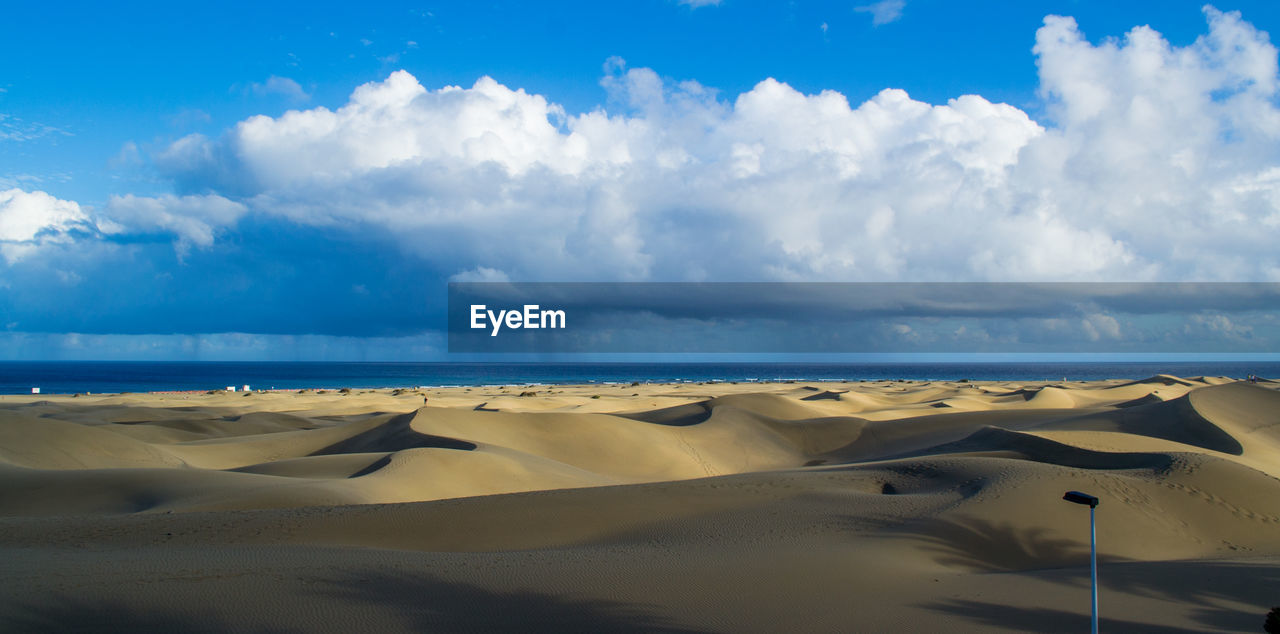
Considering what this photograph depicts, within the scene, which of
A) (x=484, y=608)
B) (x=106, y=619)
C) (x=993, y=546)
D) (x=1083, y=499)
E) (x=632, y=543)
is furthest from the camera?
(x=993, y=546)

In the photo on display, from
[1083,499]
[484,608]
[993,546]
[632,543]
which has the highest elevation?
[1083,499]

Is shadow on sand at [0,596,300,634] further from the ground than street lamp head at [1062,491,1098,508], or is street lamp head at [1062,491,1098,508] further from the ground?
street lamp head at [1062,491,1098,508]

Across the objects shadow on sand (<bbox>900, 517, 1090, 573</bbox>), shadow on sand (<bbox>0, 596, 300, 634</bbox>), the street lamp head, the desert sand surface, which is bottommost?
shadow on sand (<bbox>900, 517, 1090, 573</bbox>)

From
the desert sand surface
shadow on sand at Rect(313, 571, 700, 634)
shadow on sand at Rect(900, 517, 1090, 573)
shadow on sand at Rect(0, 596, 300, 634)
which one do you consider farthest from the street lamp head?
shadow on sand at Rect(0, 596, 300, 634)

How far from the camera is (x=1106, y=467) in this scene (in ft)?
40.7

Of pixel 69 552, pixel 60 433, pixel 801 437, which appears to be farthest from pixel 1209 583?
pixel 60 433

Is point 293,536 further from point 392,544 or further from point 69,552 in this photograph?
point 69,552

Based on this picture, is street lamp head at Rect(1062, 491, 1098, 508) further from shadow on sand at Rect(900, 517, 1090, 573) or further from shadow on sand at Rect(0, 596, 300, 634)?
shadow on sand at Rect(0, 596, 300, 634)

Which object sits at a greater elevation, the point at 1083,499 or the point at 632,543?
the point at 1083,499

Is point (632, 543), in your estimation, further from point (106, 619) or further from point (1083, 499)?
point (106, 619)

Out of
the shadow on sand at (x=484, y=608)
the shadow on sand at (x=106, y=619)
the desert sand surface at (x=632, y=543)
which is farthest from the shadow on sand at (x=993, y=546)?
the shadow on sand at (x=106, y=619)

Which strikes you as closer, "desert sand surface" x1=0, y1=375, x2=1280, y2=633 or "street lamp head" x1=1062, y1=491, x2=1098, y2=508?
"street lamp head" x1=1062, y1=491, x2=1098, y2=508

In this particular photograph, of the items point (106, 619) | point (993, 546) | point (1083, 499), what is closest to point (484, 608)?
point (106, 619)

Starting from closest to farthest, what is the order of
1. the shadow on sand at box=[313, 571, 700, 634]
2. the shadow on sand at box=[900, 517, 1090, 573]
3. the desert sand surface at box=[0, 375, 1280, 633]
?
the shadow on sand at box=[313, 571, 700, 634]
the desert sand surface at box=[0, 375, 1280, 633]
the shadow on sand at box=[900, 517, 1090, 573]
